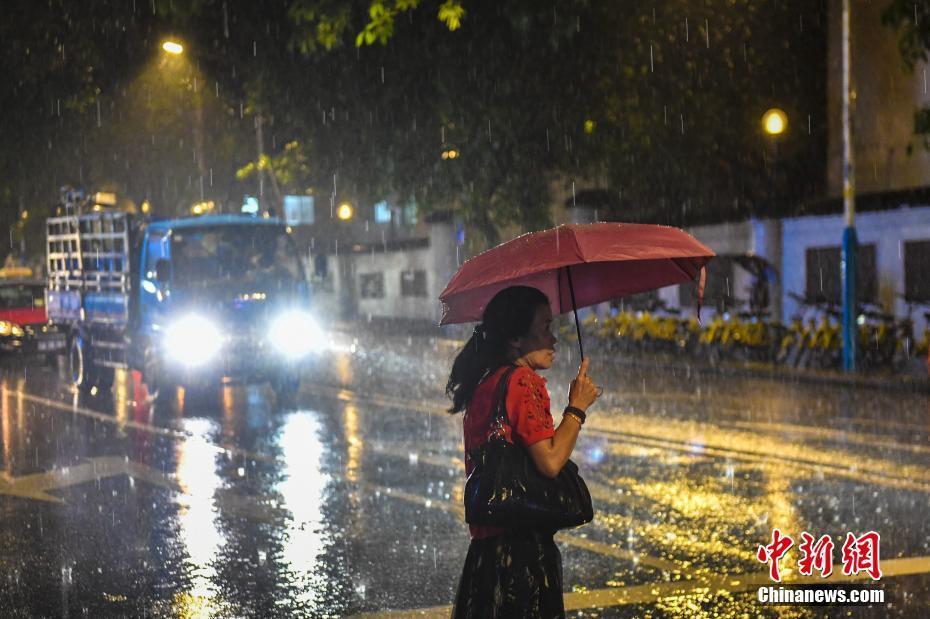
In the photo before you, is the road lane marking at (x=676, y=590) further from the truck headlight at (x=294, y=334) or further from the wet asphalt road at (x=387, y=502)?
the truck headlight at (x=294, y=334)

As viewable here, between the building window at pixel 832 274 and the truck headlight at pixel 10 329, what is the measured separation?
16.5 m

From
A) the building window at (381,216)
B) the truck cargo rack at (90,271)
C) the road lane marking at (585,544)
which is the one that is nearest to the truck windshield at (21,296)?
the truck cargo rack at (90,271)

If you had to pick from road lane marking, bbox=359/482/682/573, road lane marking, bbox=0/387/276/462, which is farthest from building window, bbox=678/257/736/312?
road lane marking, bbox=359/482/682/573

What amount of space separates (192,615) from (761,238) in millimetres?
23295

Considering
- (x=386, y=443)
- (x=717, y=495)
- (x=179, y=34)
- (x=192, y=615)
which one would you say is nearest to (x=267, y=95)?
(x=179, y=34)

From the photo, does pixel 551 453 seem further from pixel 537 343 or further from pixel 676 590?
pixel 676 590

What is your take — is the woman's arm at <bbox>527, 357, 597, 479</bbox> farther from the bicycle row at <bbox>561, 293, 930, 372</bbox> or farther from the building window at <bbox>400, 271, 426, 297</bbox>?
the building window at <bbox>400, 271, 426, 297</bbox>

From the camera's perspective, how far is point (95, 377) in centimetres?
1919

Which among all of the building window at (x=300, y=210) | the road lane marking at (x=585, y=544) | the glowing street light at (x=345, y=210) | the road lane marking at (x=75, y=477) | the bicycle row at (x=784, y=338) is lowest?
the road lane marking at (x=585, y=544)

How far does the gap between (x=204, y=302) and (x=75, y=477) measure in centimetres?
582

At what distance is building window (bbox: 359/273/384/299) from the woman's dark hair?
43.9 m

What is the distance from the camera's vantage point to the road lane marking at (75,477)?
1016cm

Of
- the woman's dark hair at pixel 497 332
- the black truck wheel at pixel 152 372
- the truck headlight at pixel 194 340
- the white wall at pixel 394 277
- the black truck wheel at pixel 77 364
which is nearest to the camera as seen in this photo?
the woman's dark hair at pixel 497 332

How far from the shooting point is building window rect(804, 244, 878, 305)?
25.0 metres
